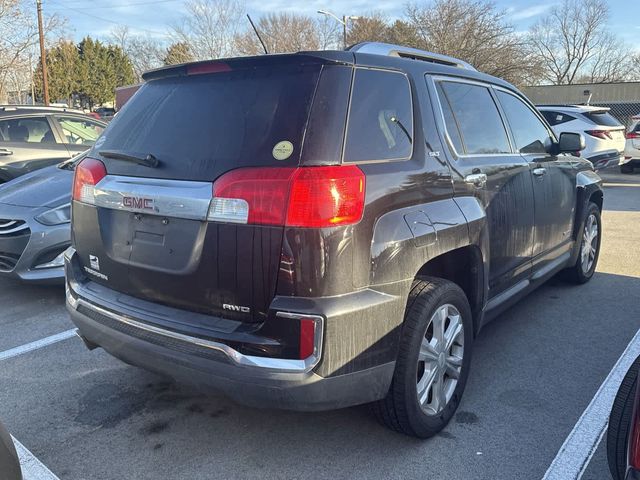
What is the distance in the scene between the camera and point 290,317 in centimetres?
217

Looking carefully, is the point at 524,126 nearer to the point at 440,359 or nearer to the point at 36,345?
the point at 440,359

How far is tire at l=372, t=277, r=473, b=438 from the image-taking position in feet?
8.45

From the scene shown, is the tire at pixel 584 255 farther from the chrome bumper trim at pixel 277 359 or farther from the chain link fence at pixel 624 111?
the chain link fence at pixel 624 111

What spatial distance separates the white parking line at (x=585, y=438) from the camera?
2572mm

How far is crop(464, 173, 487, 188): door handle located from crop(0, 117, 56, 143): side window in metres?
7.06

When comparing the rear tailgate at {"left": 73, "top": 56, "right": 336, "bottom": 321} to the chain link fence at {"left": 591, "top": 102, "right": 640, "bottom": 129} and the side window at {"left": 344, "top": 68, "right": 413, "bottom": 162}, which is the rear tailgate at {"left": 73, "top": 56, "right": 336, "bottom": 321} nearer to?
the side window at {"left": 344, "top": 68, "right": 413, "bottom": 162}

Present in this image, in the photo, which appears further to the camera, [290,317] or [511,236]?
[511,236]

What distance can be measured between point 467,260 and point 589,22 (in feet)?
207

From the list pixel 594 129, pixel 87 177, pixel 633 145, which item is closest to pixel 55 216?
pixel 87 177

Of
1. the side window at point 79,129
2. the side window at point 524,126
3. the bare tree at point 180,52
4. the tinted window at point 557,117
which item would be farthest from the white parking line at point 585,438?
the bare tree at point 180,52

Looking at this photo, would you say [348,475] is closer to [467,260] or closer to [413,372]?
[413,372]

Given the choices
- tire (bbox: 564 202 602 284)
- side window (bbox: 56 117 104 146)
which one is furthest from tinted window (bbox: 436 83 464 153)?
side window (bbox: 56 117 104 146)

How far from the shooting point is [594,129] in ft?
39.3

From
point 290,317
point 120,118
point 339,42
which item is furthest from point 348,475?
point 339,42
